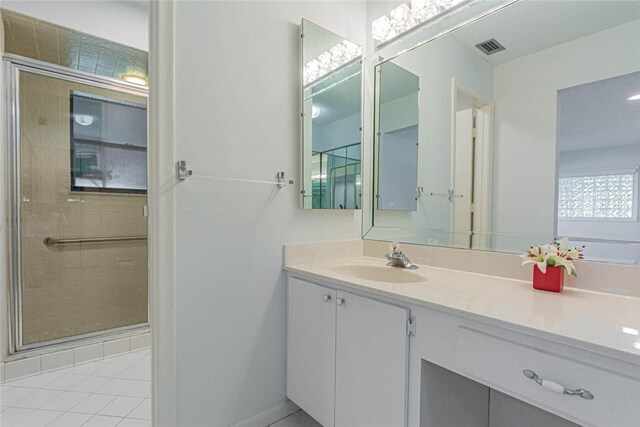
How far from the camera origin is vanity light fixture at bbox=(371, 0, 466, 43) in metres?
1.54

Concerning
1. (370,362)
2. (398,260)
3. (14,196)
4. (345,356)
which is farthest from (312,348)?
(14,196)

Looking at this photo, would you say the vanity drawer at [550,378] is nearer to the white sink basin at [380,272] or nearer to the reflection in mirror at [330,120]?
the white sink basin at [380,272]

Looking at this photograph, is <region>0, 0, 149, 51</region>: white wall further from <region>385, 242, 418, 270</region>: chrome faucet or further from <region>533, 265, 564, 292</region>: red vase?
<region>533, 265, 564, 292</region>: red vase

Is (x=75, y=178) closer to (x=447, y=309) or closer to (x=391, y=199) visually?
(x=391, y=199)

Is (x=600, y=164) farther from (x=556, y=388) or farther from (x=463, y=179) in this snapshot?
(x=556, y=388)

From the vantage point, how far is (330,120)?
5.55ft

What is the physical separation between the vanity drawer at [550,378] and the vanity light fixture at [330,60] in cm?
136

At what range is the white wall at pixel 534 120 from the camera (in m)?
1.10

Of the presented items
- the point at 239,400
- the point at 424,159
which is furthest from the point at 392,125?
the point at 239,400

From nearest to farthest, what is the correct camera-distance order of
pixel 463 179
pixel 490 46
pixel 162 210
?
pixel 162 210 < pixel 490 46 < pixel 463 179

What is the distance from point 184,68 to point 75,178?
1673 mm

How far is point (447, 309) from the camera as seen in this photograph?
2.91ft

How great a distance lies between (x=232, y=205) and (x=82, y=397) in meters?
1.48

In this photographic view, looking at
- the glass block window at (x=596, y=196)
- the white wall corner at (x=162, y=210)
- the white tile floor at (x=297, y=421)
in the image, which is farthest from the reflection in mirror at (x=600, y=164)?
the white wall corner at (x=162, y=210)
